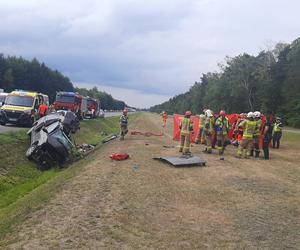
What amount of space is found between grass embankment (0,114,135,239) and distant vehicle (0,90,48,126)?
Answer: 317 inches

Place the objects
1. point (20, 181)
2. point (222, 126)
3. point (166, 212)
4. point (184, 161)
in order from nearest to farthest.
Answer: point (166, 212)
point (20, 181)
point (184, 161)
point (222, 126)

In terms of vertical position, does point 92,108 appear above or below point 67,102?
below

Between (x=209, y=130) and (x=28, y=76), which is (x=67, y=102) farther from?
(x=28, y=76)

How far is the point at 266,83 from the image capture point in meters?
89.6

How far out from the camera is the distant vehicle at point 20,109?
108 feet

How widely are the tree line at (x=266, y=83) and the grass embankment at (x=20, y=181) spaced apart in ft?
212

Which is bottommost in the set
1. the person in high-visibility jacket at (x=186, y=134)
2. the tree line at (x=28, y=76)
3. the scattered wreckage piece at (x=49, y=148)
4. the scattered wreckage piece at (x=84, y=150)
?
the scattered wreckage piece at (x=84, y=150)

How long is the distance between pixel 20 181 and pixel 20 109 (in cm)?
1742

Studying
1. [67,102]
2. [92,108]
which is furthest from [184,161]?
[92,108]

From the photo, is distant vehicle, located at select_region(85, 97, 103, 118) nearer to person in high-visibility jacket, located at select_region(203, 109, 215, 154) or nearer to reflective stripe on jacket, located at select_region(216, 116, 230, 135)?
person in high-visibility jacket, located at select_region(203, 109, 215, 154)

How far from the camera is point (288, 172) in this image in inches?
701

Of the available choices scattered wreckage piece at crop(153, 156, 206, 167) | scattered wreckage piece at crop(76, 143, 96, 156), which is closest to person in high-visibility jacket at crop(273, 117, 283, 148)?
scattered wreckage piece at crop(76, 143, 96, 156)

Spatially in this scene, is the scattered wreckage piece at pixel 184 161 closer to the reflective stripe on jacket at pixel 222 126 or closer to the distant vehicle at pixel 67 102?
the reflective stripe on jacket at pixel 222 126

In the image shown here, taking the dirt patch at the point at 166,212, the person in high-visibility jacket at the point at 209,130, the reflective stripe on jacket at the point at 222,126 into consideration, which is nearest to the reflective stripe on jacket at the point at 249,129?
the reflective stripe on jacket at the point at 222,126
